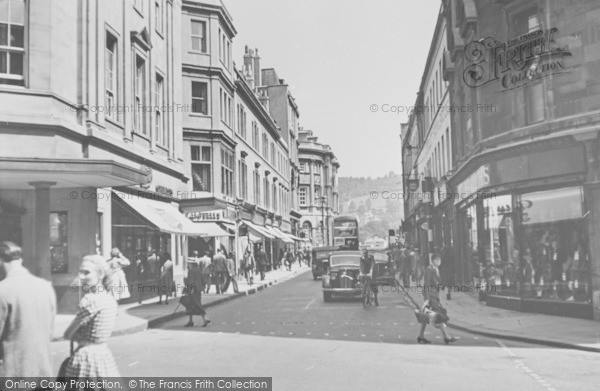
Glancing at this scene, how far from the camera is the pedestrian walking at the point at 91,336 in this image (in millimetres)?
5309

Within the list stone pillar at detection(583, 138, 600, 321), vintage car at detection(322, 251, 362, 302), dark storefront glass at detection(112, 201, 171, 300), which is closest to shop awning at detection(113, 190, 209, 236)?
dark storefront glass at detection(112, 201, 171, 300)

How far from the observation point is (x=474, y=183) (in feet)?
70.6

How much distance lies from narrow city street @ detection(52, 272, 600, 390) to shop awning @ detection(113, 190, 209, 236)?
5.45 meters

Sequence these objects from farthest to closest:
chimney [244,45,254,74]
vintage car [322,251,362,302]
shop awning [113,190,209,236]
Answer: chimney [244,45,254,74] → vintage car [322,251,362,302] → shop awning [113,190,209,236]

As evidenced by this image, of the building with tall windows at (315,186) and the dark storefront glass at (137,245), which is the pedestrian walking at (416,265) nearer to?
the dark storefront glass at (137,245)

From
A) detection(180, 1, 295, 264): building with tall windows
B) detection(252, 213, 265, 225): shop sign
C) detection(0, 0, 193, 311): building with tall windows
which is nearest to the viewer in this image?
detection(0, 0, 193, 311): building with tall windows

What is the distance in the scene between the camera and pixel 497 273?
1956cm

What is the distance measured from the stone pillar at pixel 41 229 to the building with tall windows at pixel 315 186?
239ft

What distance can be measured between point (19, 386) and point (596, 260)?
13529mm

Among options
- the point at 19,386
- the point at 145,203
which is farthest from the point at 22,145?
the point at 19,386

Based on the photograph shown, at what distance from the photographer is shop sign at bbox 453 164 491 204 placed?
64.7 feet

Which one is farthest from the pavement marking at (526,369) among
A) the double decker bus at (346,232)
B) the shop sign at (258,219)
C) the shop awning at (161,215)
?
the double decker bus at (346,232)

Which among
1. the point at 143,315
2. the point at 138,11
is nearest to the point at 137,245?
the point at 143,315

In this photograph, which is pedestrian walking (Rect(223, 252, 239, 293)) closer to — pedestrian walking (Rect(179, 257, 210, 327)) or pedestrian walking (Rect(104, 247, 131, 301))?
pedestrian walking (Rect(104, 247, 131, 301))
